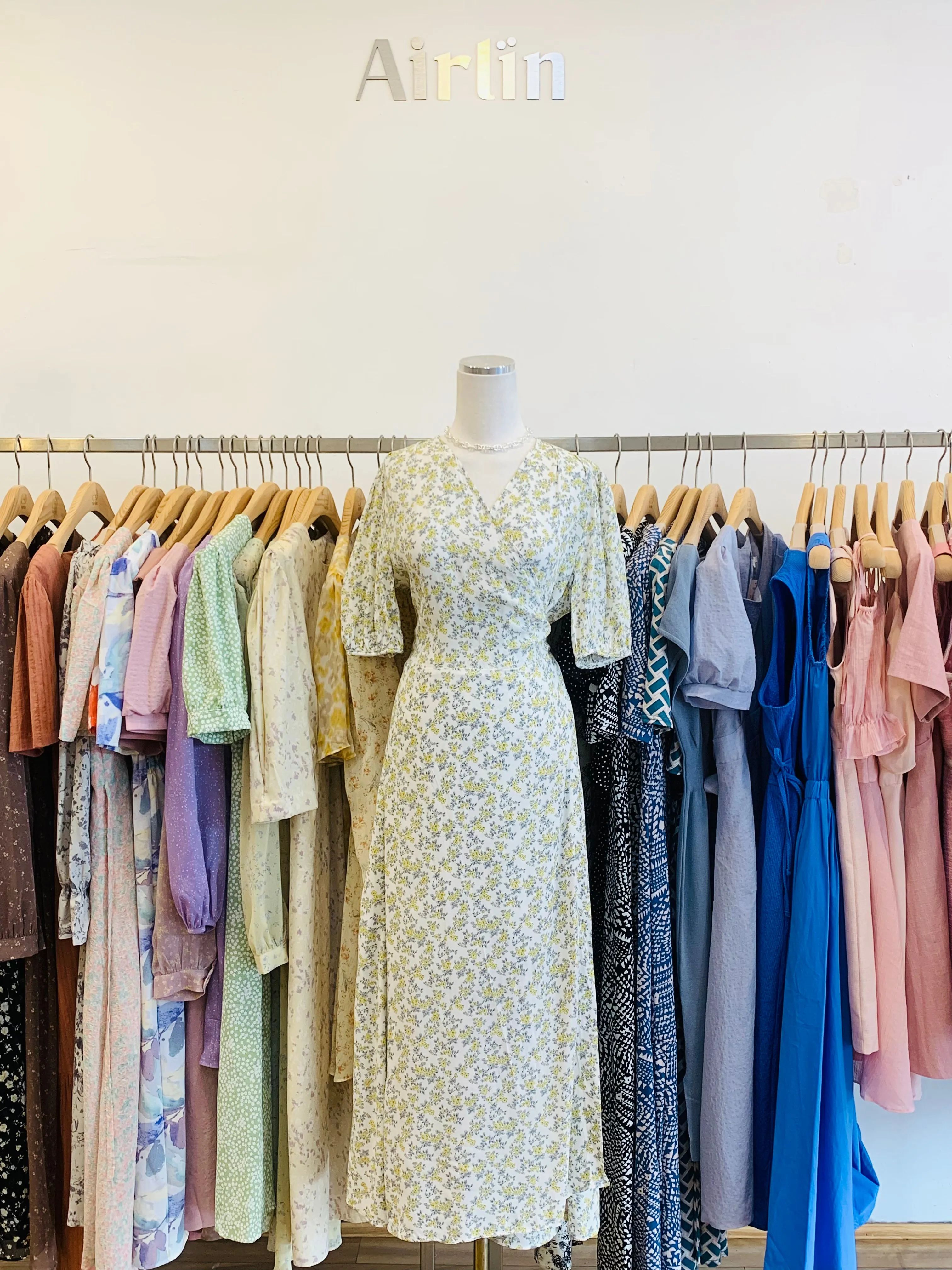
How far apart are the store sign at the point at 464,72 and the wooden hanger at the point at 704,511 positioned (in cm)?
106

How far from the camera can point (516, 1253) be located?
2059 millimetres

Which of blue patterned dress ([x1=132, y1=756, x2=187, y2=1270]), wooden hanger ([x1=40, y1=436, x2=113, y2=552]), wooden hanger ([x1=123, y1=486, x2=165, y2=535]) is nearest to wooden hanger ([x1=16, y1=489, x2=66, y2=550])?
wooden hanger ([x1=40, y1=436, x2=113, y2=552])

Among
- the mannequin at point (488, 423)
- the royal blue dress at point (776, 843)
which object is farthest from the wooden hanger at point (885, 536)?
the mannequin at point (488, 423)

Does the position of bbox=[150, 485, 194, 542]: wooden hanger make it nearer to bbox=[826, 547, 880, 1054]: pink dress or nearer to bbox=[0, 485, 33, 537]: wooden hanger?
bbox=[0, 485, 33, 537]: wooden hanger

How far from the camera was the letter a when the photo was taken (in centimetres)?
201

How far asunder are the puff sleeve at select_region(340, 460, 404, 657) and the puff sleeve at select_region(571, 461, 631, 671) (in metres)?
0.28

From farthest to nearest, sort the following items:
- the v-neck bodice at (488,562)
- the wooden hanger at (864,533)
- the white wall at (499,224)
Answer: the white wall at (499,224)
the wooden hanger at (864,533)
the v-neck bodice at (488,562)

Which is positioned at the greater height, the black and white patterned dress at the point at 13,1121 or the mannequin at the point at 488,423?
the mannequin at the point at 488,423

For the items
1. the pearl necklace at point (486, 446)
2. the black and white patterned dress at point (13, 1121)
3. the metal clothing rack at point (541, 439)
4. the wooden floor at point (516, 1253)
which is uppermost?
the metal clothing rack at point (541, 439)

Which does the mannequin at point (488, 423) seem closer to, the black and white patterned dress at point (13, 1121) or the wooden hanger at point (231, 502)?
the wooden hanger at point (231, 502)

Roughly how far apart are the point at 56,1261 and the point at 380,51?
8.06ft

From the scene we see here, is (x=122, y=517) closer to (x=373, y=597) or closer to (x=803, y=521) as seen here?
(x=373, y=597)

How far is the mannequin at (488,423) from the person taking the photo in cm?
133

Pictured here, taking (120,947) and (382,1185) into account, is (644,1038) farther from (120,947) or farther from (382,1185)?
(120,947)
